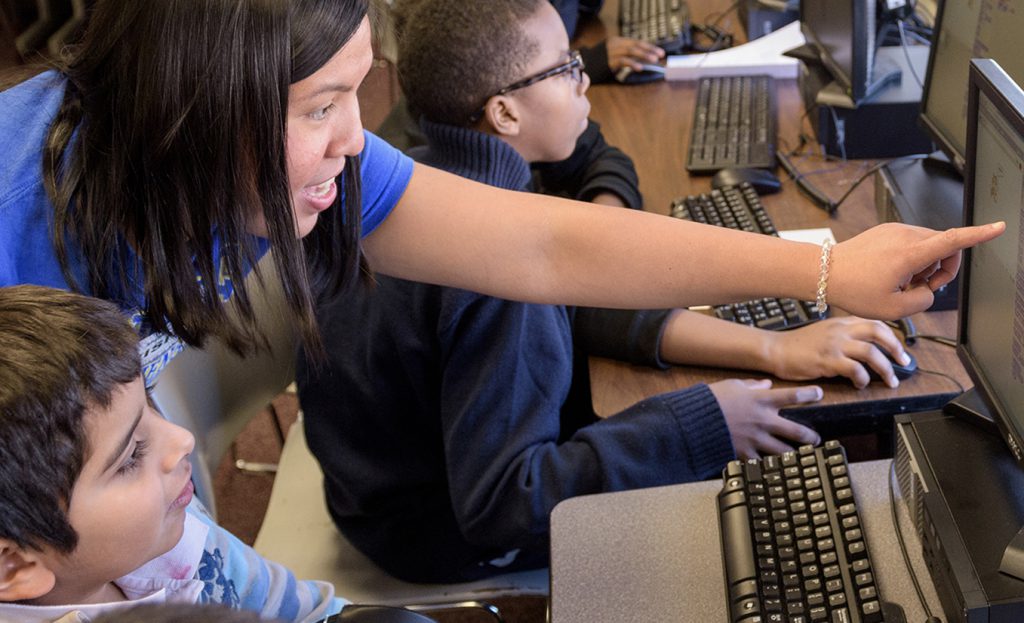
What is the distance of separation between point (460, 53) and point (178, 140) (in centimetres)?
77

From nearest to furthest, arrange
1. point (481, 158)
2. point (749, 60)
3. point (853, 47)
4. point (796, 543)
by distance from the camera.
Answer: point (796, 543)
point (481, 158)
point (853, 47)
point (749, 60)

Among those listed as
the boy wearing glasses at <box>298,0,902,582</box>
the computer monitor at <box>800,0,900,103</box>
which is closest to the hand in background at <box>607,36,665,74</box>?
the computer monitor at <box>800,0,900,103</box>

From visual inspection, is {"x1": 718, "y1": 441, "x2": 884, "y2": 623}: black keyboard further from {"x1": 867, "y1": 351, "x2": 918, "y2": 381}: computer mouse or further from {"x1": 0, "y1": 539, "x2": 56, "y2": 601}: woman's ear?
{"x1": 0, "y1": 539, "x2": 56, "y2": 601}: woman's ear

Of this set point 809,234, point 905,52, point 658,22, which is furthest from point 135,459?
point 658,22

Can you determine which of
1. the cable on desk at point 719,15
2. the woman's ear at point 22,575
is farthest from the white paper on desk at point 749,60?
the woman's ear at point 22,575

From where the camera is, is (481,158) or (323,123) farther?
(481,158)

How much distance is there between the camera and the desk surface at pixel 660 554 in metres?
1.02

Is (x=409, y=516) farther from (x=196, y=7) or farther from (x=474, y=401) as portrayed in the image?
(x=196, y=7)

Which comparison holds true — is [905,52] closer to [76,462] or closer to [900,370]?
[900,370]

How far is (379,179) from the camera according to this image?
1205mm

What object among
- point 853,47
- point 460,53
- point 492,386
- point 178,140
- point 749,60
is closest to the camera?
point 178,140

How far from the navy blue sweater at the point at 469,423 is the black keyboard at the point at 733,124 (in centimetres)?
54

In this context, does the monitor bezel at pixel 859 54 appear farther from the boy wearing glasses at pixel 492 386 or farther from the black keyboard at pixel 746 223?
the boy wearing glasses at pixel 492 386

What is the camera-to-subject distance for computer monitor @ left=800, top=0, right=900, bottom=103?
183cm
